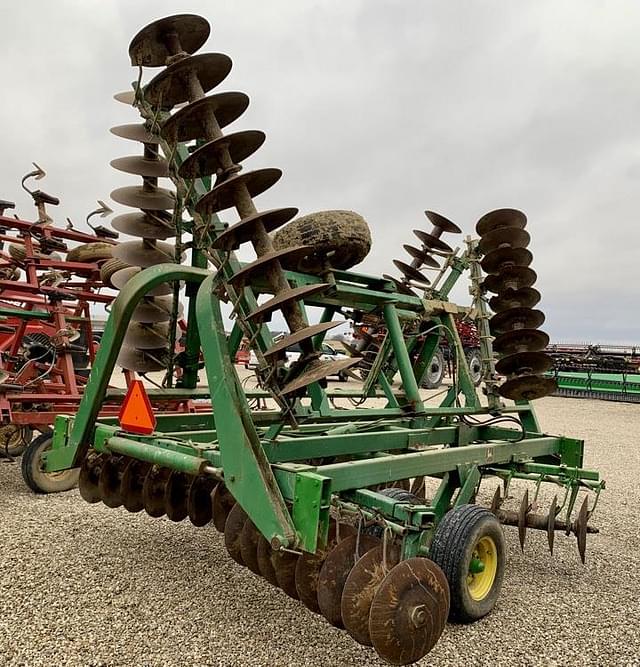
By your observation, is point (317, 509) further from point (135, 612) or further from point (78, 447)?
point (78, 447)

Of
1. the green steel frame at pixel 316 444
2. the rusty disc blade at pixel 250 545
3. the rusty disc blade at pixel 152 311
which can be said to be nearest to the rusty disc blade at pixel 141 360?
the rusty disc blade at pixel 152 311

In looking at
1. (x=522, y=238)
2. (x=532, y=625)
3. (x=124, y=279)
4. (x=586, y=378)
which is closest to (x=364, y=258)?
(x=522, y=238)

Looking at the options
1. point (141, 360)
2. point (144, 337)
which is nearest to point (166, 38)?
point (144, 337)

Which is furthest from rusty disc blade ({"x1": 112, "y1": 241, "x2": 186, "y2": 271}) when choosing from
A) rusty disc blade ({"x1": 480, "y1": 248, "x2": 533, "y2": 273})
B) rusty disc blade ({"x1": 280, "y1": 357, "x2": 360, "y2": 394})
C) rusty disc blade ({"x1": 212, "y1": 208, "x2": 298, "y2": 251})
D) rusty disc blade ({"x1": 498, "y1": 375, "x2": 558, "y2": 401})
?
rusty disc blade ({"x1": 498, "y1": 375, "x2": 558, "y2": 401})

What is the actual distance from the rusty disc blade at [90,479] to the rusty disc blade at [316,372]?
147 cm

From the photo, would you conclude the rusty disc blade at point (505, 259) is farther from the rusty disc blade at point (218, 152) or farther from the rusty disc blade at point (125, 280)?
the rusty disc blade at point (218, 152)

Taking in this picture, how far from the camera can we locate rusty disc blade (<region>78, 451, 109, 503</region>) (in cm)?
318

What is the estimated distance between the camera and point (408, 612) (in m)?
1.96

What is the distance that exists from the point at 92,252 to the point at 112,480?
152 inches

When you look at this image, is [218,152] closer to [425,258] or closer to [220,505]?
[220,505]

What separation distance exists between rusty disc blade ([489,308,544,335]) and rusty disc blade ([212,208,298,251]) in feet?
8.45

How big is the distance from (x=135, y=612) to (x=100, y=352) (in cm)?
126

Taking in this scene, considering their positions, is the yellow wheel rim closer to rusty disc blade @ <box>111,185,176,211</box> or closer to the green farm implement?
the green farm implement

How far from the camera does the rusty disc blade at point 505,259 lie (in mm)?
4453
